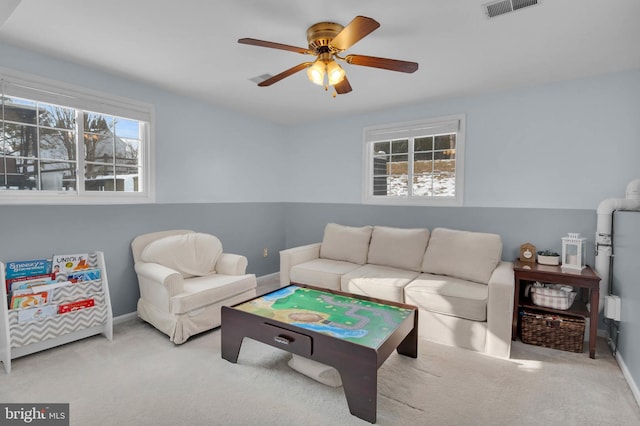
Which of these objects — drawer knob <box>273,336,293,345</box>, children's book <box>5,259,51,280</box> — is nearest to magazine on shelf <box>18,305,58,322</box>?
children's book <box>5,259,51,280</box>

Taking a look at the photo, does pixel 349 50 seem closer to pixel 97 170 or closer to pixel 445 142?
pixel 445 142

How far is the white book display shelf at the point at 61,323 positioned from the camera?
221 cm

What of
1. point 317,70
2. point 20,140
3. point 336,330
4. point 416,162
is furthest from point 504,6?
point 20,140

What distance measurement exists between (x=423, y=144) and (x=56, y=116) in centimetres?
374

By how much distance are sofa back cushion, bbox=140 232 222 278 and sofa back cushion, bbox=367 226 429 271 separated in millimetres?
1793

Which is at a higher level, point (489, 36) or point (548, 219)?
point (489, 36)

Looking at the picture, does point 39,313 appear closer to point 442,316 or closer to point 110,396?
point 110,396

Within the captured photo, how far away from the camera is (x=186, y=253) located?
10.5ft

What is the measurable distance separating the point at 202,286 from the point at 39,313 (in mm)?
1160

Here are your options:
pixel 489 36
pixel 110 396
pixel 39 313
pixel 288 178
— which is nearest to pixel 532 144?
pixel 489 36

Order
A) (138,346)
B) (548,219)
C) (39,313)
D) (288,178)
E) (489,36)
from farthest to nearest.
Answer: (288,178) < (548,219) < (138,346) < (39,313) < (489,36)

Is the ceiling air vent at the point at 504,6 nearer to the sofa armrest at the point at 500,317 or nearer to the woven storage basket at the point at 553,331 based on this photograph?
the sofa armrest at the point at 500,317

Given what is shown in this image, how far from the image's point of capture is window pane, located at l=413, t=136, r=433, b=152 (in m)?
3.78

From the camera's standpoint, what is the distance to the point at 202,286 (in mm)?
2895
